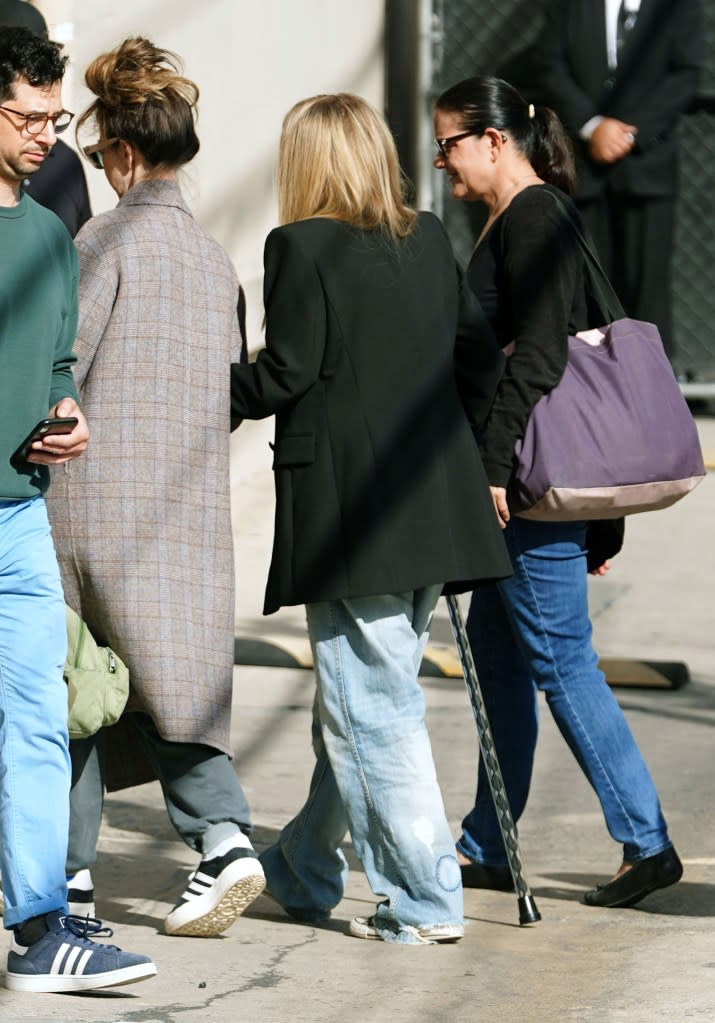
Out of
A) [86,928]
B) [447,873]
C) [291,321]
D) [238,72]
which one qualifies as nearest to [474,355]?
[291,321]

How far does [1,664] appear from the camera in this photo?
3.69m

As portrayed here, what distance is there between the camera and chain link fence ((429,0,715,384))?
36.0 ft

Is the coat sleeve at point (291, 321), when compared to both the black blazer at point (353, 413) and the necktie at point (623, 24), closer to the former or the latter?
the black blazer at point (353, 413)

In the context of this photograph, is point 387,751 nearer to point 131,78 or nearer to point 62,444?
point 62,444

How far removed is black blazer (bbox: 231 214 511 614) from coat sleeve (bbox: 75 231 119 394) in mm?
313

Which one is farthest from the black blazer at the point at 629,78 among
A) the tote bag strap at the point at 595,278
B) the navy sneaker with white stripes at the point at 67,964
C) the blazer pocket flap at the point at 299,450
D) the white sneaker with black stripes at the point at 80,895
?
the navy sneaker with white stripes at the point at 67,964

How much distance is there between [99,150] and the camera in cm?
415

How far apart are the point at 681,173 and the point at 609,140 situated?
212cm

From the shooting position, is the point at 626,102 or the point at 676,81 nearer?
the point at 626,102

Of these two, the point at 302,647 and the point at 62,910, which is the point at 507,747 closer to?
the point at 62,910

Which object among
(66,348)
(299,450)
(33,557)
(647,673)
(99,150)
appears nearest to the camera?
(33,557)

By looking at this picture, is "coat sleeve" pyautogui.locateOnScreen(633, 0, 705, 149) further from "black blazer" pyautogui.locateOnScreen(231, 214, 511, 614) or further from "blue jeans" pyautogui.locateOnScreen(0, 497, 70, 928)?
"blue jeans" pyautogui.locateOnScreen(0, 497, 70, 928)

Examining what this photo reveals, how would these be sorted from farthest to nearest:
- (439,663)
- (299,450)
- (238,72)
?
(238,72) < (439,663) < (299,450)

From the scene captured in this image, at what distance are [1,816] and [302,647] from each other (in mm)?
2967
